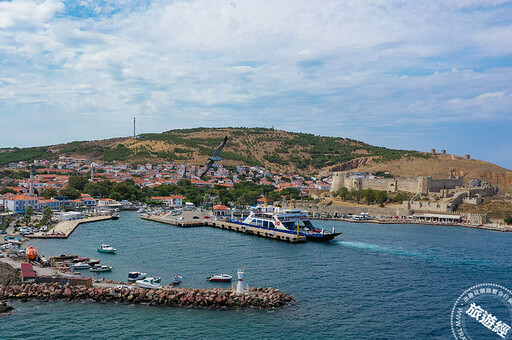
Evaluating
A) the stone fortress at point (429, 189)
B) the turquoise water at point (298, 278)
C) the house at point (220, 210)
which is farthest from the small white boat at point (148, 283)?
the stone fortress at point (429, 189)

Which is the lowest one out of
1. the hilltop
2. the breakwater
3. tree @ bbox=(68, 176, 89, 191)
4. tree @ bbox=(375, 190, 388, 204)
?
the breakwater

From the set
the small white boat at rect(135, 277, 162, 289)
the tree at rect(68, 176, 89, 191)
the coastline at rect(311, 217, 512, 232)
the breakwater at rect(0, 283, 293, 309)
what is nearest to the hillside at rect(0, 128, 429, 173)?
the tree at rect(68, 176, 89, 191)

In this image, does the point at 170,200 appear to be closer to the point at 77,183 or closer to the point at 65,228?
the point at 77,183

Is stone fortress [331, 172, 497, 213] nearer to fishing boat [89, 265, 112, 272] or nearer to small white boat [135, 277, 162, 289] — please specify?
fishing boat [89, 265, 112, 272]

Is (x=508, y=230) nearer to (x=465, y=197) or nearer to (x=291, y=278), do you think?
(x=465, y=197)

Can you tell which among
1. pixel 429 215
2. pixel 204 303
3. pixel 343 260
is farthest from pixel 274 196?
pixel 204 303

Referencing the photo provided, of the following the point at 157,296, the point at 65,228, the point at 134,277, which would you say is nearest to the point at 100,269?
the point at 134,277
